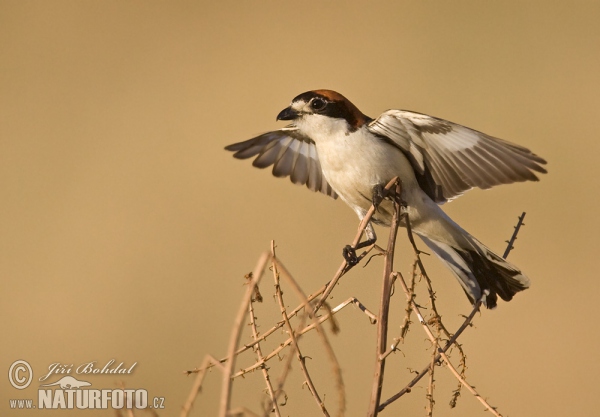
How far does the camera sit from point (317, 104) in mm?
4250

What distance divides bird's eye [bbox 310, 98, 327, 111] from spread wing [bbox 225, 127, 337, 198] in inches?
30.8

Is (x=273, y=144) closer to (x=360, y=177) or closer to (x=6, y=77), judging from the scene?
(x=360, y=177)

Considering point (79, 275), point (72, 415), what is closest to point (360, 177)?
point (72, 415)

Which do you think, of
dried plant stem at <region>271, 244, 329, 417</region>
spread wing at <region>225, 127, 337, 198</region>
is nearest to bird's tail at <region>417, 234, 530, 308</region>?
spread wing at <region>225, 127, 337, 198</region>

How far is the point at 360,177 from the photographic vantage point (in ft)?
13.0

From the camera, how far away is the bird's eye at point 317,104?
422cm

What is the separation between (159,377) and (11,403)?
1.23 meters

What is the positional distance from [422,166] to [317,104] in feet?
2.14

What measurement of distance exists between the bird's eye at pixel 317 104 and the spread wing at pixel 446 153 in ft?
0.87

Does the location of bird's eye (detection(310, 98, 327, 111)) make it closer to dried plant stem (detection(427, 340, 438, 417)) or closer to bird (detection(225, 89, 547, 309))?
bird (detection(225, 89, 547, 309))

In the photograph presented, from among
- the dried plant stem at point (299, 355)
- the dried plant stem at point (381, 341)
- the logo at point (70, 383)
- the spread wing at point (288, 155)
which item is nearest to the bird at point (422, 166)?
the spread wing at point (288, 155)

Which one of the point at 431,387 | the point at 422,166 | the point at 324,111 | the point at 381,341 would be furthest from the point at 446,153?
the point at 381,341

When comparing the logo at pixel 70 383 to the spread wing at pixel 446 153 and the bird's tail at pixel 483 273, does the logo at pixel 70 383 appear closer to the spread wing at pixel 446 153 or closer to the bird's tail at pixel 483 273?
the bird's tail at pixel 483 273

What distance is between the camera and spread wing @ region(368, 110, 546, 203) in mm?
4016
